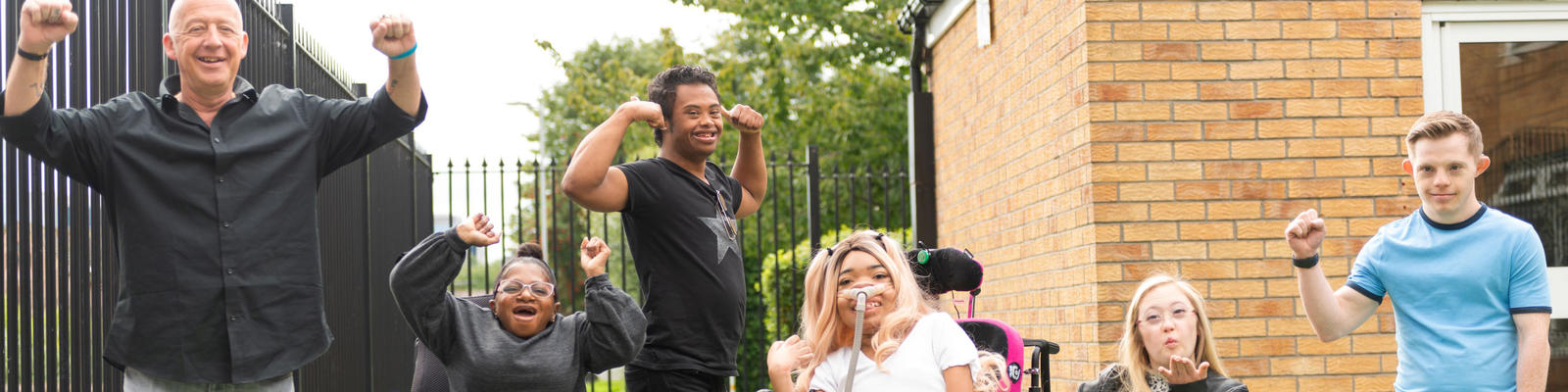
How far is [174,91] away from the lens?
312 centimetres

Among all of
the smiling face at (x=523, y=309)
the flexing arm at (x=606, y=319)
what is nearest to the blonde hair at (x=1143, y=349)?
the flexing arm at (x=606, y=319)

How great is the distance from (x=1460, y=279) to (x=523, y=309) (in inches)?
101

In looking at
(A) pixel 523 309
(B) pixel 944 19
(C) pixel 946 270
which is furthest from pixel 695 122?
(B) pixel 944 19

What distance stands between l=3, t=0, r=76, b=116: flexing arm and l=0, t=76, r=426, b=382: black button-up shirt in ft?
0.11

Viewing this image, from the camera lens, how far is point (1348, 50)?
5570mm

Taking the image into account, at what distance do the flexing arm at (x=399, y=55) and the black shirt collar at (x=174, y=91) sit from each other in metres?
0.30

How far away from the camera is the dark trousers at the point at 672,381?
141 inches

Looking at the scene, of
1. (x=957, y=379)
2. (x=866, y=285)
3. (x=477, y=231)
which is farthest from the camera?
(x=866, y=285)

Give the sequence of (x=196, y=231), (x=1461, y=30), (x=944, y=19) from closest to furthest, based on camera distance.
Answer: (x=196, y=231)
(x=1461, y=30)
(x=944, y=19)

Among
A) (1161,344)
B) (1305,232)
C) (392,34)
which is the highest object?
(392,34)

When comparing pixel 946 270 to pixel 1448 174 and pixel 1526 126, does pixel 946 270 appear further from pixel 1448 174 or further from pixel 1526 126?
pixel 1526 126

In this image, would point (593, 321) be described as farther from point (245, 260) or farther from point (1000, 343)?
point (1000, 343)

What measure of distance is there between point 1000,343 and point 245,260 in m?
2.49

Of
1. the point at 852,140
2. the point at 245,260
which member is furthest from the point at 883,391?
the point at 852,140
